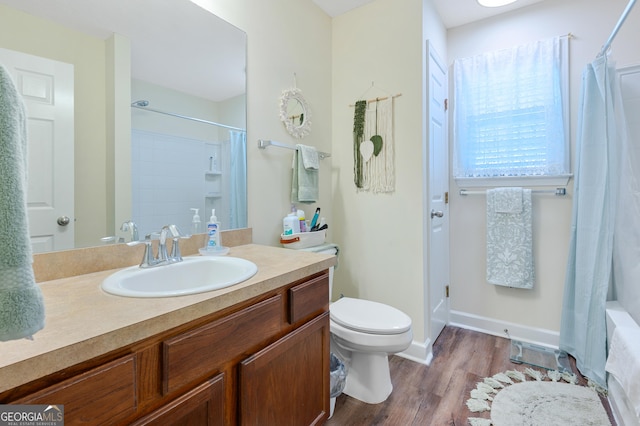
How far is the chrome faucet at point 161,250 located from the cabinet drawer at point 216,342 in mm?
455

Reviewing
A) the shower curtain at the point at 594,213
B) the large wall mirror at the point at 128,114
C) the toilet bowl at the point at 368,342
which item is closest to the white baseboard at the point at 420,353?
the toilet bowl at the point at 368,342

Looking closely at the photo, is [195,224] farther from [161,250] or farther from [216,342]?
[216,342]

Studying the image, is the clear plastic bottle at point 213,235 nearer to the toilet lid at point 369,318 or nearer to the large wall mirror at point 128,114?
the large wall mirror at point 128,114

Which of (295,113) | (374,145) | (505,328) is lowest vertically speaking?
(505,328)

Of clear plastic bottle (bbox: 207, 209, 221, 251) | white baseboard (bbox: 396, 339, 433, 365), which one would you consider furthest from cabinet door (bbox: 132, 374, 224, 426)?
white baseboard (bbox: 396, 339, 433, 365)

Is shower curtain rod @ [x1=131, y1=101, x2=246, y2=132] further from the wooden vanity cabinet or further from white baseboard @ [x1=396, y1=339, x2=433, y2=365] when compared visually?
white baseboard @ [x1=396, y1=339, x2=433, y2=365]

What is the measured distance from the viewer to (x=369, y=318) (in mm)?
1599

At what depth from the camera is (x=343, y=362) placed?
1.66 metres

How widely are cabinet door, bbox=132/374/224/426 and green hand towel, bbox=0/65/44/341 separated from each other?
37cm

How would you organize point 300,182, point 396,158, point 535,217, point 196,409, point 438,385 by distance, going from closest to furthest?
point 196,409
point 438,385
point 300,182
point 396,158
point 535,217

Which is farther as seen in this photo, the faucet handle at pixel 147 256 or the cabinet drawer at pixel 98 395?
the faucet handle at pixel 147 256

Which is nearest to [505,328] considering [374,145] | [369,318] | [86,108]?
[369,318]

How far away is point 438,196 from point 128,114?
196cm

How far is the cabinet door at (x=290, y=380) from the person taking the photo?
918 millimetres
